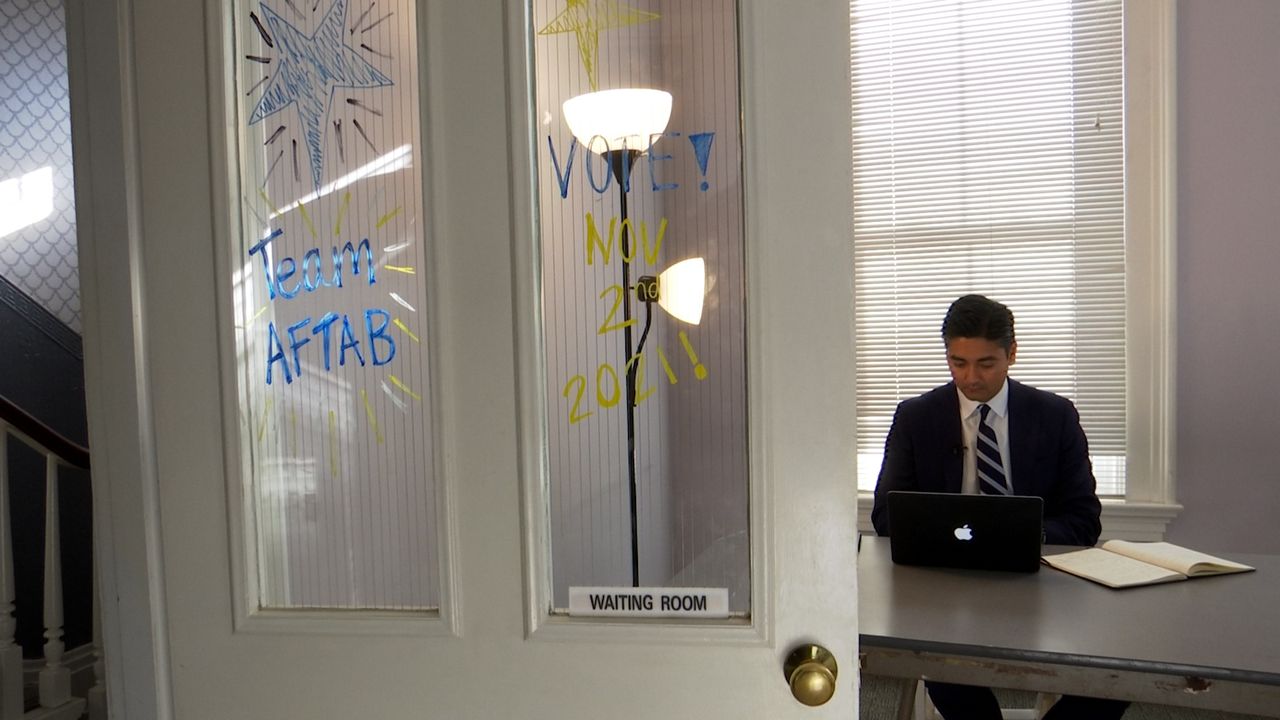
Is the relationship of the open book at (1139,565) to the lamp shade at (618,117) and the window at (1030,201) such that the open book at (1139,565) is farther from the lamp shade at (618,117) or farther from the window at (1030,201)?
the lamp shade at (618,117)

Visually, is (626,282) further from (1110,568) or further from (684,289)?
(1110,568)

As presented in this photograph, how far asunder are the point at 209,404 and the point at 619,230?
60 cm

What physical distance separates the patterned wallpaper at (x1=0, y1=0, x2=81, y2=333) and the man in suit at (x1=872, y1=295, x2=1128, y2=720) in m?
3.43

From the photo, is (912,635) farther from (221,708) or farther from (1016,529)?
(221,708)

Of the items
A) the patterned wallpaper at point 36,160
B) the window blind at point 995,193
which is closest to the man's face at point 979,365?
the window blind at point 995,193

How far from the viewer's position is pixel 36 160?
398cm

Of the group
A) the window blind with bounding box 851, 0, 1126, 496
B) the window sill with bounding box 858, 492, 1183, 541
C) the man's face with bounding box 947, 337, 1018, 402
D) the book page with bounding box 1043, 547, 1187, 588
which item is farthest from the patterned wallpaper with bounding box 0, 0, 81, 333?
the window sill with bounding box 858, 492, 1183, 541

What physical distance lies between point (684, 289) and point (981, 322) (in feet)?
6.42

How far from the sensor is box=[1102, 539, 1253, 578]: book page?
2.14m

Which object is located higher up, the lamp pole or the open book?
the lamp pole

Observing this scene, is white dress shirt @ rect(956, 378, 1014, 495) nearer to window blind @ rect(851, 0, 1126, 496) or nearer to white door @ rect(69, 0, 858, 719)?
window blind @ rect(851, 0, 1126, 496)

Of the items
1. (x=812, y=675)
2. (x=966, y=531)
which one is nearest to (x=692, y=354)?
(x=812, y=675)

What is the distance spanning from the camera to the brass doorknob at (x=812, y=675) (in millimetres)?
1118

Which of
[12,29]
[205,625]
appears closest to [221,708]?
[205,625]
